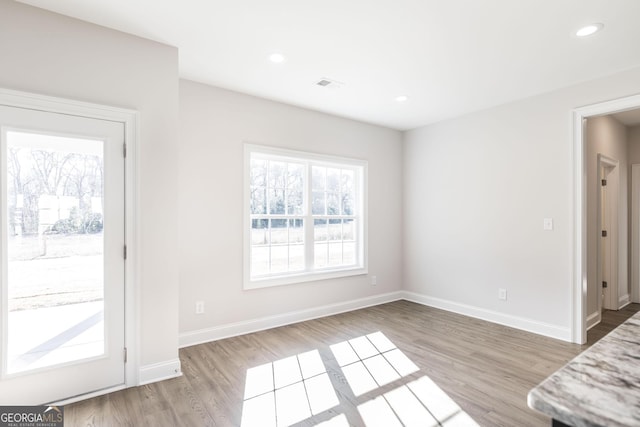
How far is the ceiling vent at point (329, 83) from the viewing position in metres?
3.38

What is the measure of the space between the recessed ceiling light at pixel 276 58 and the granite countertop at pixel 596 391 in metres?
2.86

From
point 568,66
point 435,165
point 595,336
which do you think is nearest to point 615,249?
point 595,336

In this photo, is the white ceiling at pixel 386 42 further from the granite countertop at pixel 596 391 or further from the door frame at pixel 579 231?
the granite countertop at pixel 596 391

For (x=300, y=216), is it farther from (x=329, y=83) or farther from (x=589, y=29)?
(x=589, y=29)

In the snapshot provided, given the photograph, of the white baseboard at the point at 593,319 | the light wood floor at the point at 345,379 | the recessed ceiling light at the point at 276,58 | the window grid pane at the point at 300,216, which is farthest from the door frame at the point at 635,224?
the recessed ceiling light at the point at 276,58

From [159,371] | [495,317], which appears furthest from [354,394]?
[495,317]

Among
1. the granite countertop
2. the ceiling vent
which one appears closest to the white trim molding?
the granite countertop

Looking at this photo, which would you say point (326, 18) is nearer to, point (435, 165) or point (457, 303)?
point (435, 165)

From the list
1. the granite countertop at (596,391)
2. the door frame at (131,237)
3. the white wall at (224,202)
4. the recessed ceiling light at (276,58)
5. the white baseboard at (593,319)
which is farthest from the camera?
the white baseboard at (593,319)

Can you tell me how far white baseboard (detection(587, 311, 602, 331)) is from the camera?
12.7 feet

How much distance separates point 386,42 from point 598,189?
3397 millimetres

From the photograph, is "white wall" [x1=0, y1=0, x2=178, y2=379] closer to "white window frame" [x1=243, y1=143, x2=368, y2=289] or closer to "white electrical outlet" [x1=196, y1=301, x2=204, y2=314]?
"white electrical outlet" [x1=196, y1=301, x2=204, y2=314]

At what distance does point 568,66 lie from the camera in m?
3.04

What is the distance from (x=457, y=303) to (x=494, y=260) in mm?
827
